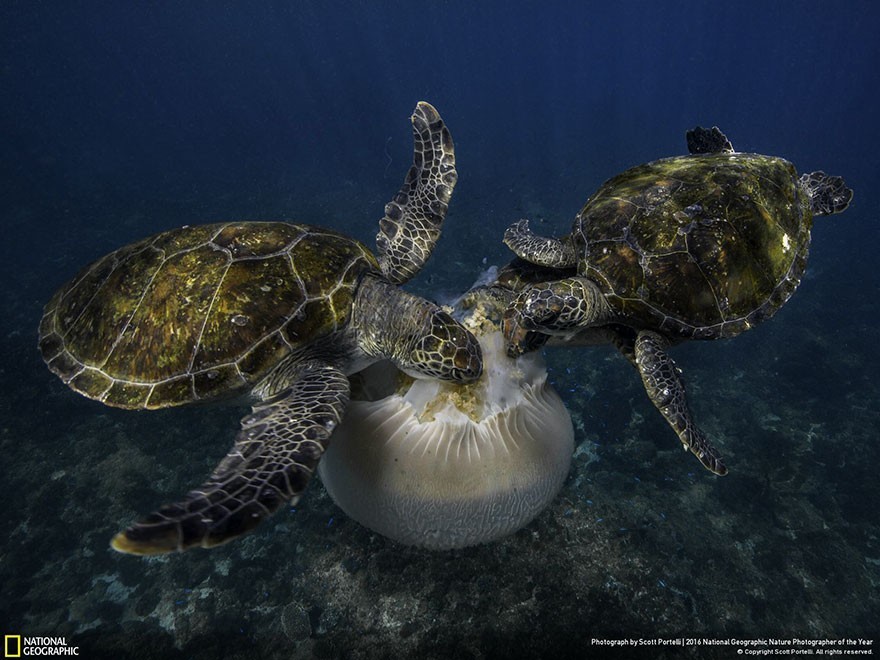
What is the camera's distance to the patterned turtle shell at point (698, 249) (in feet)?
12.8

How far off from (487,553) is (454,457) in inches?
111

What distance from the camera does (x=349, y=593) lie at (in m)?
5.06

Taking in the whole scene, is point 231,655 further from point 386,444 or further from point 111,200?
point 111,200

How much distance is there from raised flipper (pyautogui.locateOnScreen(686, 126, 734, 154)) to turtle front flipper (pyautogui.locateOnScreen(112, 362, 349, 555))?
19.2 feet

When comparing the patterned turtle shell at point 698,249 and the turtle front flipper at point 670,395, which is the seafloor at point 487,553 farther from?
the patterned turtle shell at point 698,249

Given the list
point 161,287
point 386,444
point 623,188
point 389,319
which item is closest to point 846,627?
point 623,188

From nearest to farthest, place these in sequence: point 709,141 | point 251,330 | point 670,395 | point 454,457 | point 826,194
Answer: point 454,457 < point 251,330 < point 670,395 < point 826,194 < point 709,141

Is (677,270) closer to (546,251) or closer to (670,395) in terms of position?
(670,395)

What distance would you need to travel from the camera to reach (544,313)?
11.4ft

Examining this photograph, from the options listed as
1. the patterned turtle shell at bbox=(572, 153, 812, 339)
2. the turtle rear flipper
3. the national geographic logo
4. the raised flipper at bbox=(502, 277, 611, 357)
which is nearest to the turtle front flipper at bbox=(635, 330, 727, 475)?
the patterned turtle shell at bbox=(572, 153, 812, 339)

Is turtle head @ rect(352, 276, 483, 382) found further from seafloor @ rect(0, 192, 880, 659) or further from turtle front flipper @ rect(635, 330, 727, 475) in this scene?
seafloor @ rect(0, 192, 880, 659)

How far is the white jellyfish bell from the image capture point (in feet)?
10.2

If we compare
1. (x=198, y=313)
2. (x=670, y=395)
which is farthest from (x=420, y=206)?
(x=670, y=395)

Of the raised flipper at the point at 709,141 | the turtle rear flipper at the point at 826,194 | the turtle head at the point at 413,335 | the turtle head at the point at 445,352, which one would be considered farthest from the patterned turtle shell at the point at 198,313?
the turtle rear flipper at the point at 826,194
